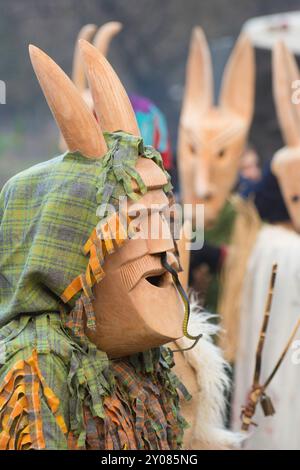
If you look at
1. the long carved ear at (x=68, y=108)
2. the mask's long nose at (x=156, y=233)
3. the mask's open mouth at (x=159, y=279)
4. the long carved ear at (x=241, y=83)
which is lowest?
the mask's open mouth at (x=159, y=279)

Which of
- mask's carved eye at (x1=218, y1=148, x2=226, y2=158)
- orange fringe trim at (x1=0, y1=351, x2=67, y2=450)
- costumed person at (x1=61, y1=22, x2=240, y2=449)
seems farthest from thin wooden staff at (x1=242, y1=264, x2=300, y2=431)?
mask's carved eye at (x1=218, y1=148, x2=226, y2=158)

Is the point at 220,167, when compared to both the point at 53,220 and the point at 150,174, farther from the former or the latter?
the point at 53,220

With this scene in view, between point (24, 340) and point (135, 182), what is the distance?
36cm

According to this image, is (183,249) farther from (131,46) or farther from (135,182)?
(131,46)

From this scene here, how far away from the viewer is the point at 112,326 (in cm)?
203

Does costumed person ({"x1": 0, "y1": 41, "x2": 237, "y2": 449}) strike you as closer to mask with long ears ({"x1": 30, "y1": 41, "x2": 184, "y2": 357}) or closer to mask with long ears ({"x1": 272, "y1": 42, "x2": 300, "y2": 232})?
mask with long ears ({"x1": 30, "y1": 41, "x2": 184, "y2": 357})

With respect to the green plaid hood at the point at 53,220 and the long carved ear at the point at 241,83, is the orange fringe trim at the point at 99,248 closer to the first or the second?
the green plaid hood at the point at 53,220

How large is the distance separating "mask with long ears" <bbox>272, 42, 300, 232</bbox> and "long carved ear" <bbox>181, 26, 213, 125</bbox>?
771 millimetres

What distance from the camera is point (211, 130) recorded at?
4699 mm

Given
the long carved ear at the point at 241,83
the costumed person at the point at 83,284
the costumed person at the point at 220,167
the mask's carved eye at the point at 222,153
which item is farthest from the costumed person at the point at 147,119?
the costumed person at the point at 83,284

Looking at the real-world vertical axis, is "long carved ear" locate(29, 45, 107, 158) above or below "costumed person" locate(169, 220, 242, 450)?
above

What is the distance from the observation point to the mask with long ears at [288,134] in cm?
405

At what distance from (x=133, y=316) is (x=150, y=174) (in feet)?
0.90

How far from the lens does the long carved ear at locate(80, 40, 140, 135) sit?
2.08m
